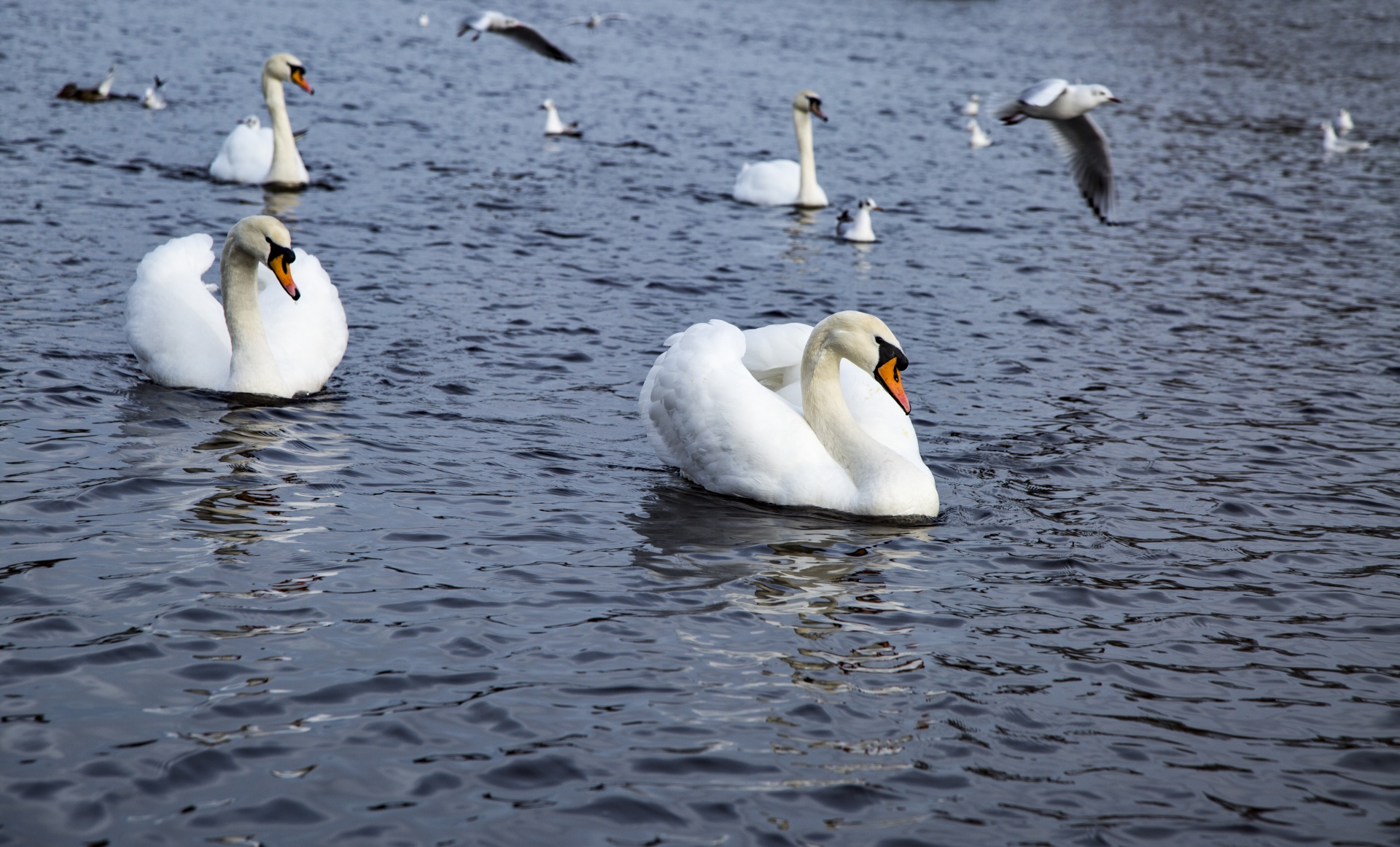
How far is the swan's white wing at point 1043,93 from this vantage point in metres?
11.1

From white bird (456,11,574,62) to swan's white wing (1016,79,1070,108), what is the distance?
762cm

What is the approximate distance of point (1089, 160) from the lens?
1276 centimetres

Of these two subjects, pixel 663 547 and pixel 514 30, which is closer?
pixel 663 547

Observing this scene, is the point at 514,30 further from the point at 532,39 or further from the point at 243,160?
the point at 243,160

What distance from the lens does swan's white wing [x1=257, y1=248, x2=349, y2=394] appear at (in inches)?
361

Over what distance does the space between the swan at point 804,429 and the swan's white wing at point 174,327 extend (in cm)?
325

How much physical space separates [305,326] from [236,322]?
0.56 metres

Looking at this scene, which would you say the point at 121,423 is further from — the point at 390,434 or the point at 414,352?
the point at 414,352

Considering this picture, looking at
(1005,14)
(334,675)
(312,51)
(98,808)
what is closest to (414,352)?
(334,675)

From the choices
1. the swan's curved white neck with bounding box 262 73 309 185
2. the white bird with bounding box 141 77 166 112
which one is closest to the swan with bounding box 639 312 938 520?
the swan's curved white neck with bounding box 262 73 309 185

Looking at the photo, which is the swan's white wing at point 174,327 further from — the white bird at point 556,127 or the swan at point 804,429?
the white bird at point 556,127

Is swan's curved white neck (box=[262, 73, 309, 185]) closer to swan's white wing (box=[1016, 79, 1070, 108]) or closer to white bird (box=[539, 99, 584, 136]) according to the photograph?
white bird (box=[539, 99, 584, 136])

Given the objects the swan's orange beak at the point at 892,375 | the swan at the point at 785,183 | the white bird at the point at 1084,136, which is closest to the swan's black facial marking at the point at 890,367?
the swan's orange beak at the point at 892,375

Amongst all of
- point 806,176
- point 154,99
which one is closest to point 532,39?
point 806,176
